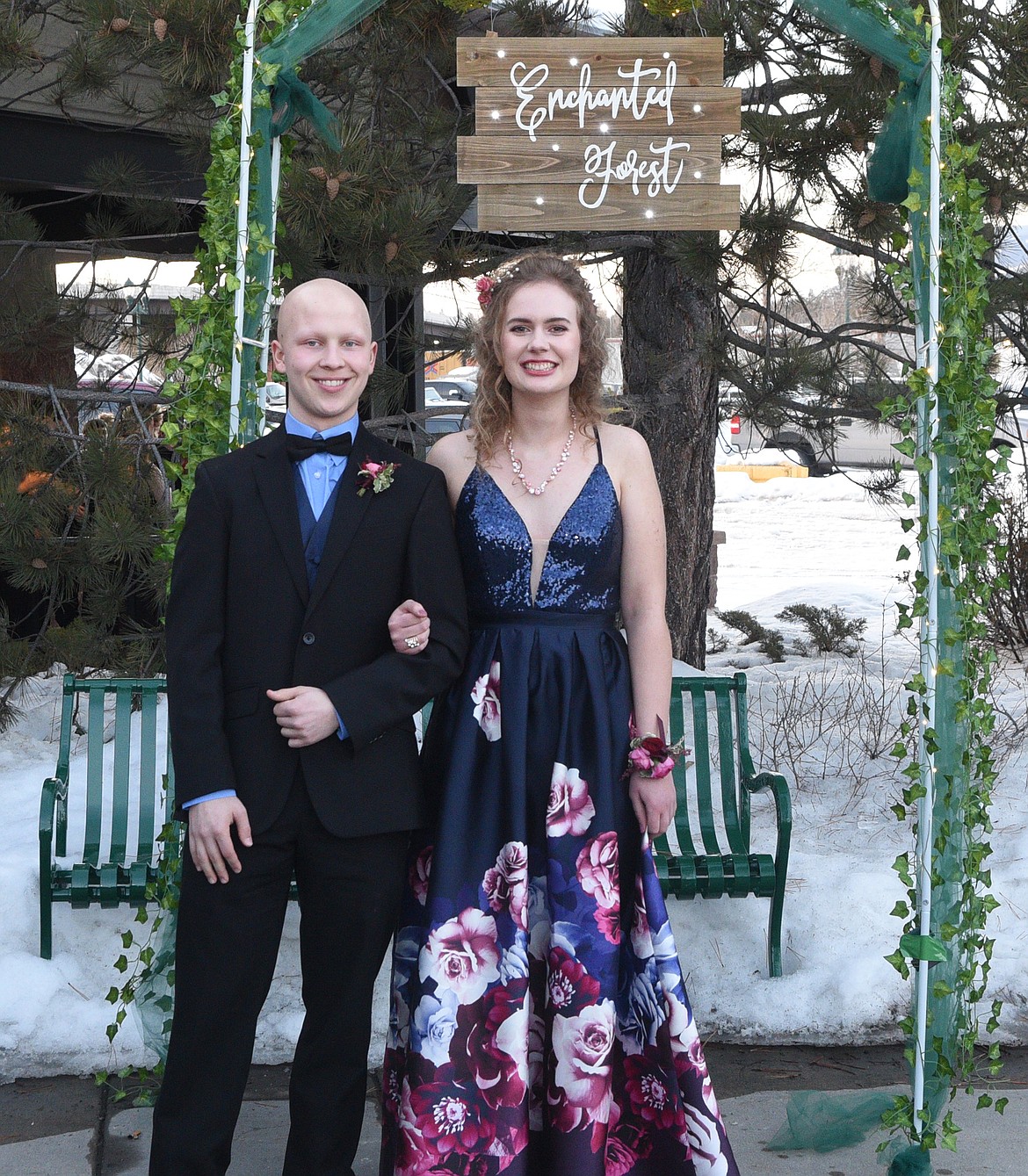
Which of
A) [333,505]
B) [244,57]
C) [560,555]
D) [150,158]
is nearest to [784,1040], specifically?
[560,555]

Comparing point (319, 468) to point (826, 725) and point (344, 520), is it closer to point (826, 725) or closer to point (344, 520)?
point (344, 520)

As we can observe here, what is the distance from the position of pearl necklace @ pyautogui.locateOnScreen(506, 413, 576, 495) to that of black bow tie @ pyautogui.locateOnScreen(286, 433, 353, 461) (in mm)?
384

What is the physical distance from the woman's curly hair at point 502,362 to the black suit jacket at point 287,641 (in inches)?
14.0

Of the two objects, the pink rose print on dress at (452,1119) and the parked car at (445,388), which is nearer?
the pink rose print on dress at (452,1119)

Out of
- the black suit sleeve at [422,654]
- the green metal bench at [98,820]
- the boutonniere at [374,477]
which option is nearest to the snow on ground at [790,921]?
the green metal bench at [98,820]

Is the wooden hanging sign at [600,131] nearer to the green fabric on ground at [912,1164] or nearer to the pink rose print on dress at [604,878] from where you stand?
the pink rose print on dress at [604,878]

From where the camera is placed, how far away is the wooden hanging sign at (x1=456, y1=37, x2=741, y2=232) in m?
3.39

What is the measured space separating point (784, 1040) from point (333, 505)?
7.10 ft

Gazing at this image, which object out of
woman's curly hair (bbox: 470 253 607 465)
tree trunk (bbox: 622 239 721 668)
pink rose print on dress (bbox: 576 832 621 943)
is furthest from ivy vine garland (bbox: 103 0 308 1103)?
tree trunk (bbox: 622 239 721 668)

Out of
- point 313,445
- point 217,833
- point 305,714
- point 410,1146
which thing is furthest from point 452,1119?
point 313,445

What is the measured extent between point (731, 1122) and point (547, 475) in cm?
173

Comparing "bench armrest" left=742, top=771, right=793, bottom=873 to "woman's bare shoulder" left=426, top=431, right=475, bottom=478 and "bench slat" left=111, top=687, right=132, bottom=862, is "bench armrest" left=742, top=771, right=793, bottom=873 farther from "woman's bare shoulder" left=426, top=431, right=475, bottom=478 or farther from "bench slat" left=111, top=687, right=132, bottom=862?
"bench slat" left=111, top=687, right=132, bottom=862

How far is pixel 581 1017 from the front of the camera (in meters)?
2.57

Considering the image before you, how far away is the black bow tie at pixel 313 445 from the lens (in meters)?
2.51
